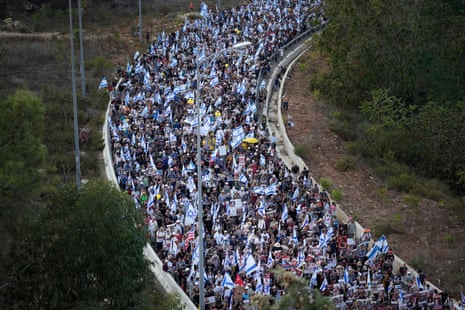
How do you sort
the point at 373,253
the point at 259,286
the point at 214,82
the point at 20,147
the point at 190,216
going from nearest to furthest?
the point at 20,147, the point at 259,286, the point at 373,253, the point at 190,216, the point at 214,82

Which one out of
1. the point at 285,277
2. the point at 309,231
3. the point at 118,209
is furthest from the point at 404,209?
the point at 285,277

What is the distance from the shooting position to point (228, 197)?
90.4 feet

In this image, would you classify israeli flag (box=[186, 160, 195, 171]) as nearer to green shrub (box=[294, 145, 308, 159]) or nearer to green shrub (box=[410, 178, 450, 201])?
green shrub (box=[294, 145, 308, 159])

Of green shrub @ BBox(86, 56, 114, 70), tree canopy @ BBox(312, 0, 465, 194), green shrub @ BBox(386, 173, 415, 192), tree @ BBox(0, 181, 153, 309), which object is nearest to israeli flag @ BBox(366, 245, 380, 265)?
tree @ BBox(0, 181, 153, 309)

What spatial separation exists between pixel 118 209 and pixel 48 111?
22.0 metres

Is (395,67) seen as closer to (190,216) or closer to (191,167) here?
(191,167)

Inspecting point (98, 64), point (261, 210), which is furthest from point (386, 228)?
point (98, 64)

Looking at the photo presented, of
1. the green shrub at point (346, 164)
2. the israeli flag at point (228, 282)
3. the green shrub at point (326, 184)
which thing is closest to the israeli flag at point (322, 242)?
the israeli flag at point (228, 282)

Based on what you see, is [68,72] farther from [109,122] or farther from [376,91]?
[376,91]

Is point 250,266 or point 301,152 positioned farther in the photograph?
point 301,152

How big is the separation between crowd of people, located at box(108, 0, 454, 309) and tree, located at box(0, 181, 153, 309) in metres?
4.14

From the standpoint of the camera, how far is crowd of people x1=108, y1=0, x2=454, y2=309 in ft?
74.1

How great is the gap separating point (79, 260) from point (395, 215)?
16749mm

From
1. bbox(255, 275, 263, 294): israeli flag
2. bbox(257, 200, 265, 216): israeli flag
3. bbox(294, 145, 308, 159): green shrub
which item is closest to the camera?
bbox(255, 275, 263, 294): israeli flag
